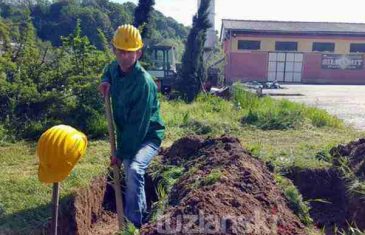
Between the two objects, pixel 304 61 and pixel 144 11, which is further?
pixel 304 61

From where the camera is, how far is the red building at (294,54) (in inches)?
1225

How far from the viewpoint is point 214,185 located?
3.72 m

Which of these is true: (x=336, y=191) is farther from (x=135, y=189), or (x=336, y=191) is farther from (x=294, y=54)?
(x=294, y=54)

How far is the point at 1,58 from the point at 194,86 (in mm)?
8689

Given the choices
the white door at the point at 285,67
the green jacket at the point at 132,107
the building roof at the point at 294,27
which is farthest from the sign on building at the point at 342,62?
the green jacket at the point at 132,107

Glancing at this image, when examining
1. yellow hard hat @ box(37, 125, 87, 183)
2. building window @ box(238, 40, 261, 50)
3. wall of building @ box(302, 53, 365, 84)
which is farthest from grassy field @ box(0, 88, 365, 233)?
wall of building @ box(302, 53, 365, 84)

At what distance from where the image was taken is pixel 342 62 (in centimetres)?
3175

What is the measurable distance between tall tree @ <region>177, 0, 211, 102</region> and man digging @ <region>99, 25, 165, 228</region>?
10584 millimetres

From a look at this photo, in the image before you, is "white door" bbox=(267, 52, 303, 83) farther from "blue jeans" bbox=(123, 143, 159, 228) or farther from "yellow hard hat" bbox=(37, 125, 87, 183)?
"yellow hard hat" bbox=(37, 125, 87, 183)

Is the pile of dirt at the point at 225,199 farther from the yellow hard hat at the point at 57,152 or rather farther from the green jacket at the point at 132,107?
the yellow hard hat at the point at 57,152

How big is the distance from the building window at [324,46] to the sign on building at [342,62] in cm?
59

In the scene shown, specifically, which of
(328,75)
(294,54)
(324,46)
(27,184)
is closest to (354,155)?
(27,184)

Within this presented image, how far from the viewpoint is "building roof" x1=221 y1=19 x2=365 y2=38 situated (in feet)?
102

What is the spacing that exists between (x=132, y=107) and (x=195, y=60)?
461 inches
